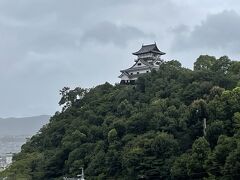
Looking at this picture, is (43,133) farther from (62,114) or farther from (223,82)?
(223,82)

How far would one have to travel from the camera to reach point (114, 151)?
133 feet

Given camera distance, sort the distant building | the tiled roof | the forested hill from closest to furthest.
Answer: the forested hill, the distant building, the tiled roof

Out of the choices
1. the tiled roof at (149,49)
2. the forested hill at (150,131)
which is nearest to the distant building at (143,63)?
the tiled roof at (149,49)

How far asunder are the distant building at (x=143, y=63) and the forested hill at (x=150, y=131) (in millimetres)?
2768

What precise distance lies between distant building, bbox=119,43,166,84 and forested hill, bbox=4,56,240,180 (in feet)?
9.08

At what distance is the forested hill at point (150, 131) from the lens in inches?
1359

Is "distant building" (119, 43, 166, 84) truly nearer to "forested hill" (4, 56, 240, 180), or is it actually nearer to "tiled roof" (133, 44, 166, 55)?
"tiled roof" (133, 44, 166, 55)

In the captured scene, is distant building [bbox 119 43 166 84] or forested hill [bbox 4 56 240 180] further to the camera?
distant building [bbox 119 43 166 84]

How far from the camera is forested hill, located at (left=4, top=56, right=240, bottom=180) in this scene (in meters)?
34.5

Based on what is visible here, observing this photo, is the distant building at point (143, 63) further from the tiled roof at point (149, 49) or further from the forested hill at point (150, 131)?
the forested hill at point (150, 131)

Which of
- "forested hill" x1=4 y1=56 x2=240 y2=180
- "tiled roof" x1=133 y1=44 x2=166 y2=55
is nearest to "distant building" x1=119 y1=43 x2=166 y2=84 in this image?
"tiled roof" x1=133 y1=44 x2=166 y2=55

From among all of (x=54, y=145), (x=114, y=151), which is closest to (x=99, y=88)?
(x=54, y=145)

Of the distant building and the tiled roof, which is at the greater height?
the tiled roof

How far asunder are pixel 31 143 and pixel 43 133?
1.92 meters
